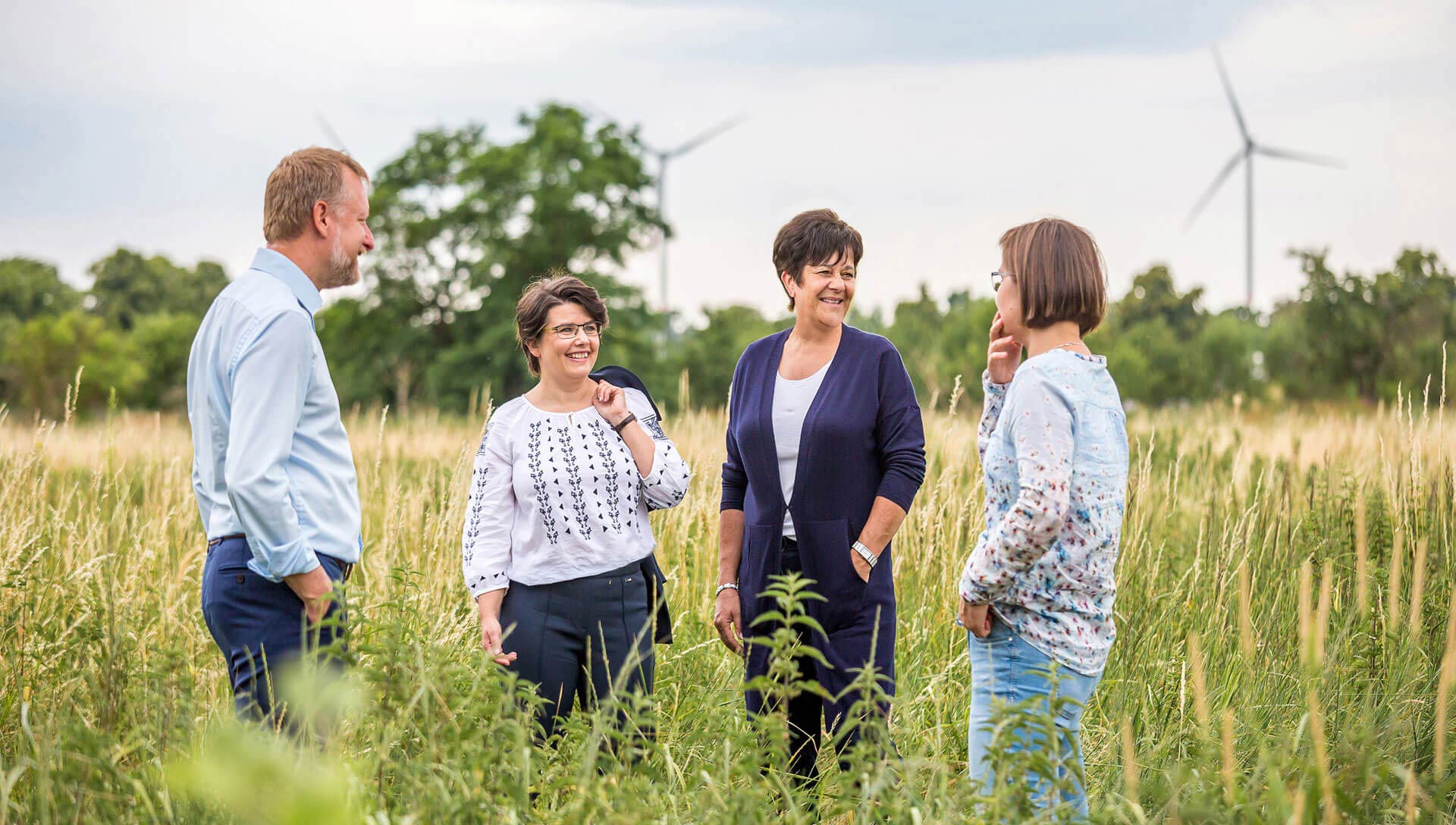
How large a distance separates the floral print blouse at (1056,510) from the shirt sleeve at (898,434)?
60 centimetres

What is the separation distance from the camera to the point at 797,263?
320 cm

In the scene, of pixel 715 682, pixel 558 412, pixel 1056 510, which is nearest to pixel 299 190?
pixel 558 412

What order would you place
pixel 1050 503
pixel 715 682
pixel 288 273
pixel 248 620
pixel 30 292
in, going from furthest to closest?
1. pixel 30 292
2. pixel 715 682
3. pixel 288 273
4. pixel 248 620
5. pixel 1050 503

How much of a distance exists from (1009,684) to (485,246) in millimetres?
27332

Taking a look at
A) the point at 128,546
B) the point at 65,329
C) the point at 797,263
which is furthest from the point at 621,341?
the point at 65,329

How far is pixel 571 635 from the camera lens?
305 centimetres

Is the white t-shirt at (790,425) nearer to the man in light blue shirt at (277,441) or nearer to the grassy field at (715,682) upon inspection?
the grassy field at (715,682)

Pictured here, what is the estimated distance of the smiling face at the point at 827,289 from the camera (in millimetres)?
3145

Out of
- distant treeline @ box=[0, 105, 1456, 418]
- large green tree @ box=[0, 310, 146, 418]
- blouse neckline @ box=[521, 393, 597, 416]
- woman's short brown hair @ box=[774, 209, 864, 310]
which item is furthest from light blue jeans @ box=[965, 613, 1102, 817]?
large green tree @ box=[0, 310, 146, 418]

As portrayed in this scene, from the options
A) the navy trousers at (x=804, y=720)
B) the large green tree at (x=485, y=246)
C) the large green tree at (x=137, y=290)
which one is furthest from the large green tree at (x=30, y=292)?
the navy trousers at (x=804, y=720)

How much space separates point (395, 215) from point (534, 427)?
2875 cm

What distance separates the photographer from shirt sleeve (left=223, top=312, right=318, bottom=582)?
8.07 ft

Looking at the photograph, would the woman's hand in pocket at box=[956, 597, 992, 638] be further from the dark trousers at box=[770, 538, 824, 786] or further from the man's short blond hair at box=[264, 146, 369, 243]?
the man's short blond hair at box=[264, 146, 369, 243]

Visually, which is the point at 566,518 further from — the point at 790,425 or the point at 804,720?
the point at 804,720
